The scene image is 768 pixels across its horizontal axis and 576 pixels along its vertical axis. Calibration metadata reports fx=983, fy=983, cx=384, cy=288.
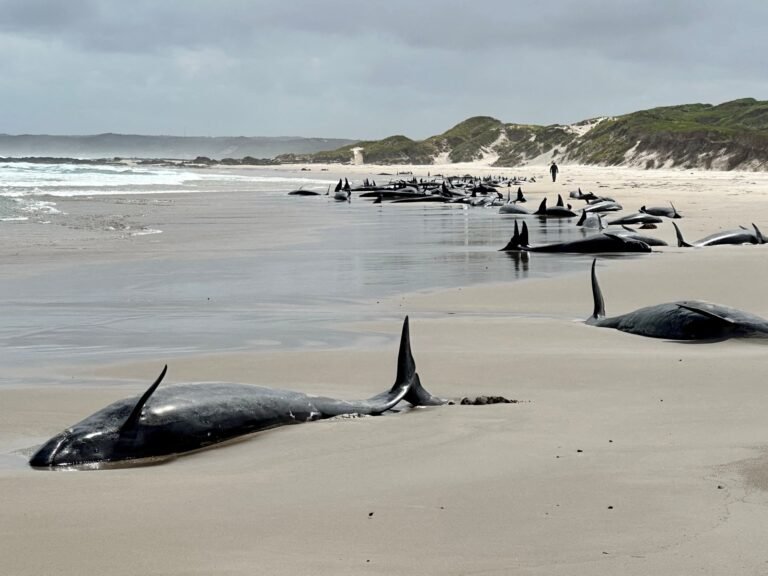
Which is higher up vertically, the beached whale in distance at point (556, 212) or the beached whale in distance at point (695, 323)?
the beached whale in distance at point (695, 323)

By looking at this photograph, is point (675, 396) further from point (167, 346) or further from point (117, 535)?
point (167, 346)

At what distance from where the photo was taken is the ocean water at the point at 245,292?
7.34 metres

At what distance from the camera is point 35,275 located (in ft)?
37.7

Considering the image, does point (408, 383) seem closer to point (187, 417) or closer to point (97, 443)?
point (187, 417)

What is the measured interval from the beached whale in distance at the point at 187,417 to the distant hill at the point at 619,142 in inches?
2095

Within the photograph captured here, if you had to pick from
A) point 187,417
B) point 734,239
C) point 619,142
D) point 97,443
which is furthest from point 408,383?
point 619,142

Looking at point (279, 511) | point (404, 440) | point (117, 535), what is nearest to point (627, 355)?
point (404, 440)

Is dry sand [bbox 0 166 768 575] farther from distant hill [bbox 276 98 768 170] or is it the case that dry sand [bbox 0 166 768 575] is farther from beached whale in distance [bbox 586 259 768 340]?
distant hill [bbox 276 98 768 170]

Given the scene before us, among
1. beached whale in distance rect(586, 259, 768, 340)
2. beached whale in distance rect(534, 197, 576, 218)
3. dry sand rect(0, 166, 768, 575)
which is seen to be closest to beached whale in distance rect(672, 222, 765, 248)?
beached whale in distance rect(586, 259, 768, 340)

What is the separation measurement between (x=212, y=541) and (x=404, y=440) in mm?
1579

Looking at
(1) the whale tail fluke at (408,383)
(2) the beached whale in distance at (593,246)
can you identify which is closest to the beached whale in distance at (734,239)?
(2) the beached whale in distance at (593,246)

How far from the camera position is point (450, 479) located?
3783 millimetres

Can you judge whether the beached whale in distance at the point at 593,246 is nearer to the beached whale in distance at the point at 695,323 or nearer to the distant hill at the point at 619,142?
the beached whale in distance at the point at 695,323

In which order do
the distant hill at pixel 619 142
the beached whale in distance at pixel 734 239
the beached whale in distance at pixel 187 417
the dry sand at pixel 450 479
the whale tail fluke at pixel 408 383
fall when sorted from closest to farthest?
the dry sand at pixel 450 479 → the beached whale in distance at pixel 187 417 → the whale tail fluke at pixel 408 383 → the beached whale in distance at pixel 734 239 → the distant hill at pixel 619 142
